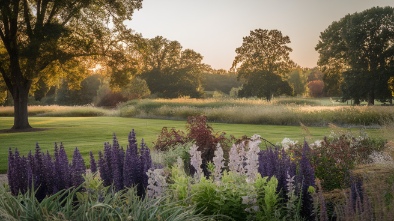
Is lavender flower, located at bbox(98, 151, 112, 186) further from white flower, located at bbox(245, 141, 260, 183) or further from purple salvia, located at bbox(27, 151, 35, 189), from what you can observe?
white flower, located at bbox(245, 141, 260, 183)

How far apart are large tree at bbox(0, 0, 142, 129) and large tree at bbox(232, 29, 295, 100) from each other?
24.8m

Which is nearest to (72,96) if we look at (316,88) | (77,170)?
(316,88)

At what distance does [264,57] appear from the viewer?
45.5 m

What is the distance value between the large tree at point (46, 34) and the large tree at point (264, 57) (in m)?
24.8

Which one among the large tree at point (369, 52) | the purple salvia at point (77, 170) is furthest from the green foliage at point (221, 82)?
the purple salvia at point (77, 170)

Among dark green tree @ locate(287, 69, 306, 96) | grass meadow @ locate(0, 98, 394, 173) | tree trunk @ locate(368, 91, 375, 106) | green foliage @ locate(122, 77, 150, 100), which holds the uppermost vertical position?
dark green tree @ locate(287, 69, 306, 96)

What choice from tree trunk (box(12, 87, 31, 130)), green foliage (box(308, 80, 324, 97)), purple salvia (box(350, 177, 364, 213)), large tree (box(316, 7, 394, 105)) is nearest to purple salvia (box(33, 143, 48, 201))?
purple salvia (box(350, 177, 364, 213))

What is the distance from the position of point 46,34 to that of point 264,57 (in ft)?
98.2

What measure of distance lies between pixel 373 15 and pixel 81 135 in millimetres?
29303

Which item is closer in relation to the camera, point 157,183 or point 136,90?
point 157,183

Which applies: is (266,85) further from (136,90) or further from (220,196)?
(220,196)

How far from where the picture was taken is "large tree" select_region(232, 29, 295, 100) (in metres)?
45.4

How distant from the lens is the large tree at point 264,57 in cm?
4541

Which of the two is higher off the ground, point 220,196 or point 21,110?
point 21,110
